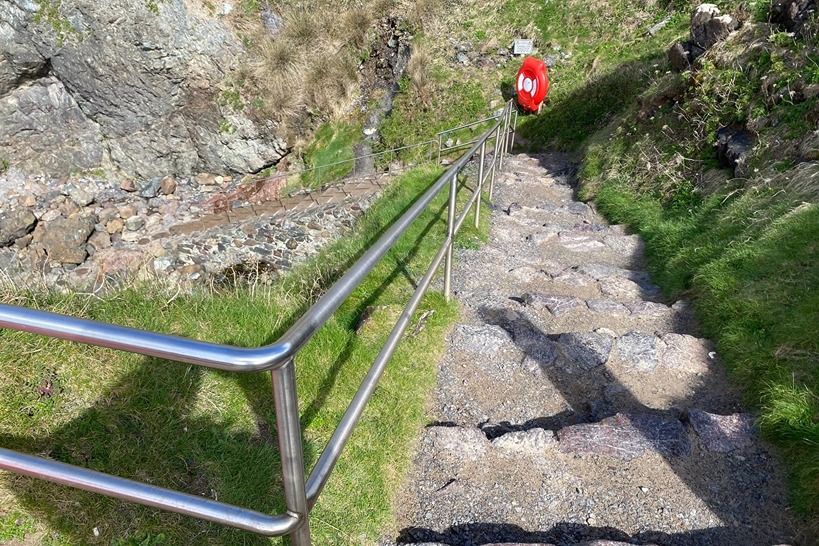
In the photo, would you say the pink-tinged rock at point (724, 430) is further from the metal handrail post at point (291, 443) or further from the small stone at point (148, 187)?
the small stone at point (148, 187)

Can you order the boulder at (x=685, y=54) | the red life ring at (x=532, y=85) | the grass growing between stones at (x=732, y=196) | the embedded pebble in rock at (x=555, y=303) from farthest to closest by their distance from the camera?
the red life ring at (x=532, y=85)
the boulder at (x=685, y=54)
the embedded pebble in rock at (x=555, y=303)
the grass growing between stones at (x=732, y=196)

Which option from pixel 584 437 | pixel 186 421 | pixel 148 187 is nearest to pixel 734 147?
pixel 584 437

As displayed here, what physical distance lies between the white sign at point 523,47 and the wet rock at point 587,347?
Result: 13.9 m

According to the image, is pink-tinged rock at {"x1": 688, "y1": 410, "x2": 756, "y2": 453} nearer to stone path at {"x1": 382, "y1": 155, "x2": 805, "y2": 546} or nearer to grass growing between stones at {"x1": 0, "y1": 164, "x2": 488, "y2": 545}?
stone path at {"x1": 382, "y1": 155, "x2": 805, "y2": 546}

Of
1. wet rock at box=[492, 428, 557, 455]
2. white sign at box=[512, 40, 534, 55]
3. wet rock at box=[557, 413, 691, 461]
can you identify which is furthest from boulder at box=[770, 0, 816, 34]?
white sign at box=[512, 40, 534, 55]

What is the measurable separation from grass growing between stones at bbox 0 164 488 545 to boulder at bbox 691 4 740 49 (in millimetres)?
8460

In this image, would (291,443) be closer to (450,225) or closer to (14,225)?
(450,225)

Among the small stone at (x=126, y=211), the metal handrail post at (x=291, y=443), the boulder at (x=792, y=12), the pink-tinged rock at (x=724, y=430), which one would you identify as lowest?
the small stone at (x=126, y=211)

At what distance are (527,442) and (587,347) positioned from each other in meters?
1.10

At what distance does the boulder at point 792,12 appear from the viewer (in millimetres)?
6422

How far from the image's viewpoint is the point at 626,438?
2.34 metres

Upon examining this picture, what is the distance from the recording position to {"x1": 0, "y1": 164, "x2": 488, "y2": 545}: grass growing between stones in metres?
1.76

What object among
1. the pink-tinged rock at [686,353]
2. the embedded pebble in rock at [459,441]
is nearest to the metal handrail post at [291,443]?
the embedded pebble in rock at [459,441]

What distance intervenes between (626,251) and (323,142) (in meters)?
12.8
